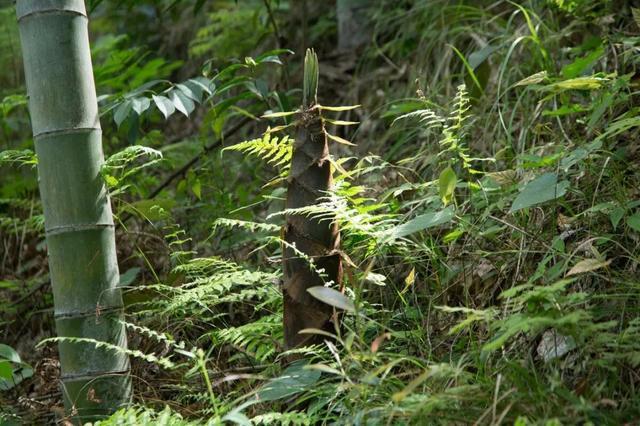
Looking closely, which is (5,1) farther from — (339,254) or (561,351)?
(561,351)

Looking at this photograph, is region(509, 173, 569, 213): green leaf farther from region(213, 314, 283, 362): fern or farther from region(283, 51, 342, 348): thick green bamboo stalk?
region(213, 314, 283, 362): fern

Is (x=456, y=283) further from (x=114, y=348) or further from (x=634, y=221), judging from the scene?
(x=114, y=348)

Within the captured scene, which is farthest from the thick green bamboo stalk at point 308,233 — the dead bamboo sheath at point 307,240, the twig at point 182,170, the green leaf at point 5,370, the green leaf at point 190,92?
the twig at point 182,170

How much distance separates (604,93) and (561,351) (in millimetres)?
1056

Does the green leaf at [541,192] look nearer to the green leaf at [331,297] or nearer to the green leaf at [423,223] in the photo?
the green leaf at [423,223]

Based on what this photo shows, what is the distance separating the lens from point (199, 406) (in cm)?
225

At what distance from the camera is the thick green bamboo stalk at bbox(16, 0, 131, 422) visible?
220 centimetres

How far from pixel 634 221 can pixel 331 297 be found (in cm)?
84

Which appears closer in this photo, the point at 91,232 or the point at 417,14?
the point at 91,232

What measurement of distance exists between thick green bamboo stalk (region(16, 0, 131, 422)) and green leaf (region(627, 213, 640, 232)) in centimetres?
147

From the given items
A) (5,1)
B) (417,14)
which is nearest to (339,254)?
(417,14)

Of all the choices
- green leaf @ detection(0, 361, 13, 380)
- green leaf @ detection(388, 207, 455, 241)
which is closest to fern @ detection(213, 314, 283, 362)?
green leaf @ detection(388, 207, 455, 241)

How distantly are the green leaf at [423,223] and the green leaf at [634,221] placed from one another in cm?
46

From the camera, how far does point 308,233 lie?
83.2 inches
